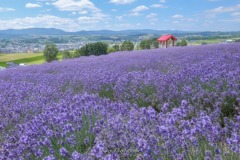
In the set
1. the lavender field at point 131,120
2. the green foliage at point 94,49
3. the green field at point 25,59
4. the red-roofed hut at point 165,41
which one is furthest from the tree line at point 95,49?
the lavender field at point 131,120

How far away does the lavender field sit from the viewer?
2014 mm

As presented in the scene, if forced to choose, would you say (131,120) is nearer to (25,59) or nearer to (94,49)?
(94,49)

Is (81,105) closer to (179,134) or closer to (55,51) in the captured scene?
(179,134)

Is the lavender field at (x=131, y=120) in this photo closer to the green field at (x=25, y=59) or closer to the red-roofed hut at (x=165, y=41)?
the red-roofed hut at (x=165, y=41)

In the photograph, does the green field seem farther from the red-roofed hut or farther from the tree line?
the red-roofed hut

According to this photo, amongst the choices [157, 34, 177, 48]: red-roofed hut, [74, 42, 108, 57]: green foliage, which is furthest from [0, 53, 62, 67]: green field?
[157, 34, 177, 48]: red-roofed hut

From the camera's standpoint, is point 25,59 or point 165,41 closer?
point 165,41

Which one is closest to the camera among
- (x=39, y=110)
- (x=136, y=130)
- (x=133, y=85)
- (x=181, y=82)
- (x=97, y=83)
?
(x=136, y=130)

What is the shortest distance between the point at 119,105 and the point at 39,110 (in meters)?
1.14

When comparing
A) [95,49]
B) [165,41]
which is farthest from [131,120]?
[165,41]

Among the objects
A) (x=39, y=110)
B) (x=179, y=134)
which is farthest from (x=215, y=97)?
(x=39, y=110)

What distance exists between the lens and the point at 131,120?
2.63 meters

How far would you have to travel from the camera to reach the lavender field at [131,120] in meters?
2.01

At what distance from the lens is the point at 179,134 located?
2215mm
